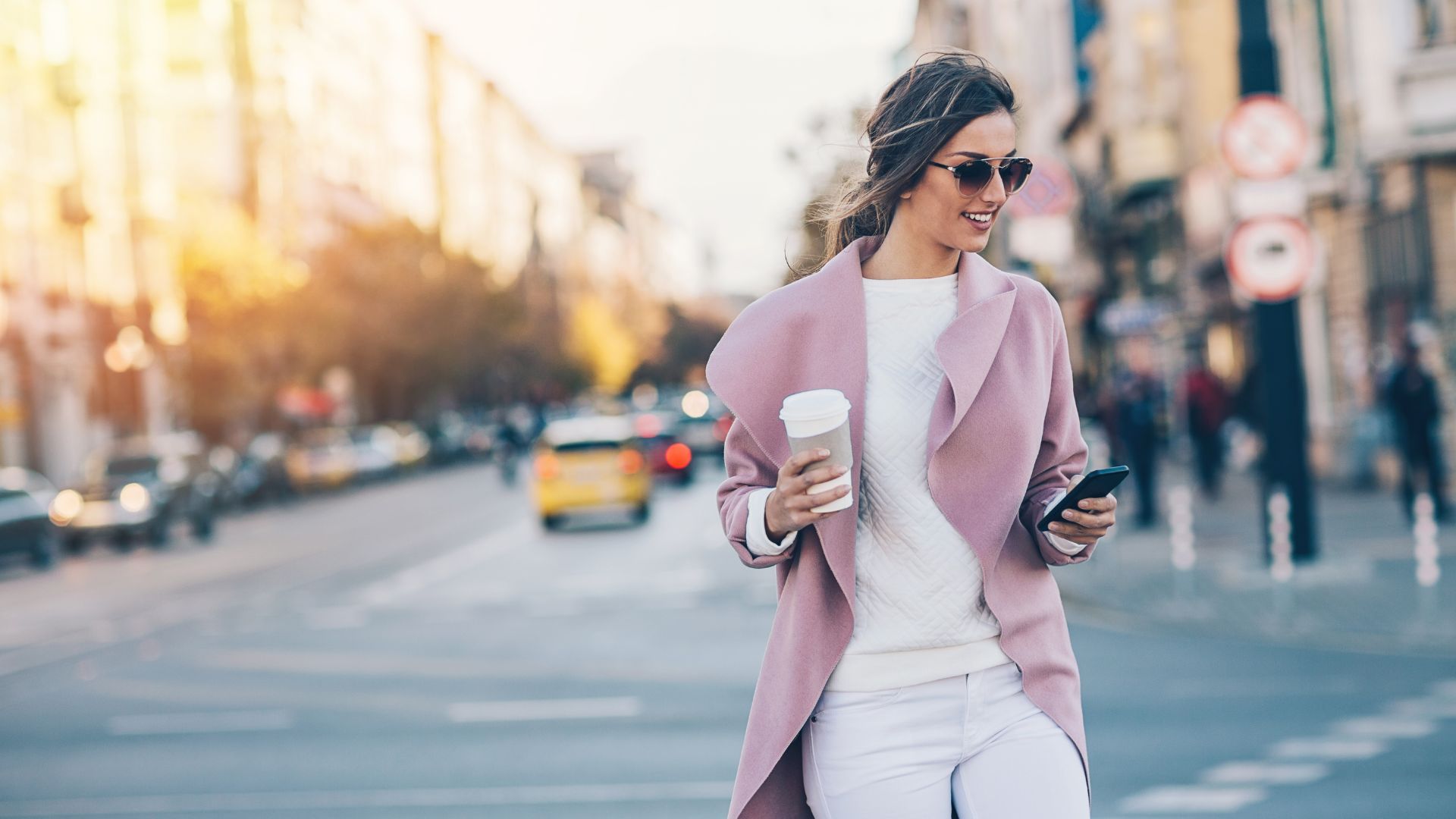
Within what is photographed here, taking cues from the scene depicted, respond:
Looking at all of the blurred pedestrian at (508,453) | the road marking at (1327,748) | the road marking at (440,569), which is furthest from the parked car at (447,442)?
the road marking at (1327,748)

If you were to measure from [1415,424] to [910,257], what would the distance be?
614 inches

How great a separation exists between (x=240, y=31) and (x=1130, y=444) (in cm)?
5153

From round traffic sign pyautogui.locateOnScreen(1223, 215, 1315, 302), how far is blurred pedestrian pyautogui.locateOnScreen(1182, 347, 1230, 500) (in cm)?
1055

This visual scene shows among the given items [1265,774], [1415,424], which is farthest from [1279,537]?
[1265,774]

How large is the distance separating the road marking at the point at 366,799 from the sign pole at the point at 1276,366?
7.63 m

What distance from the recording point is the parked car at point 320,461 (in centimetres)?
4712

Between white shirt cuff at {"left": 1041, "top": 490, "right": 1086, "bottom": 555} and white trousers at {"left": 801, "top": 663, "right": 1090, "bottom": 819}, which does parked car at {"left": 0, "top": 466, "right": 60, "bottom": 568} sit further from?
white shirt cuff at {"left": 1041, "top": 490, "right": 1086, "bottom": 555}

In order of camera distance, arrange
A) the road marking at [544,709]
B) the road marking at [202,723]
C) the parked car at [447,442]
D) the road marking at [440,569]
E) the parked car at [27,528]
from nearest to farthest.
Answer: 1. the road marking at [544,709]
2. the road marking at [202,723]
3. the road marking at [440,569]
4. the parked car at [27,528]
5. the parked car at [447,442]

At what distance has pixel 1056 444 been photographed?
119 inches

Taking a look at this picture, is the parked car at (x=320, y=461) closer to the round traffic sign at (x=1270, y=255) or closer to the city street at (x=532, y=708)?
the city street at (x=532, y=708)

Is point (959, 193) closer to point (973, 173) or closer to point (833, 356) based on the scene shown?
point (973, 173)

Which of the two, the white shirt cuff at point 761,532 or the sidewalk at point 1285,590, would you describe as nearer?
the white shirt cuff at point 761,532

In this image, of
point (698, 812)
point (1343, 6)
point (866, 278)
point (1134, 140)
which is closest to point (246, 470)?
point (1134, 140)

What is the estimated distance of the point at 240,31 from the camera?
65.0m
